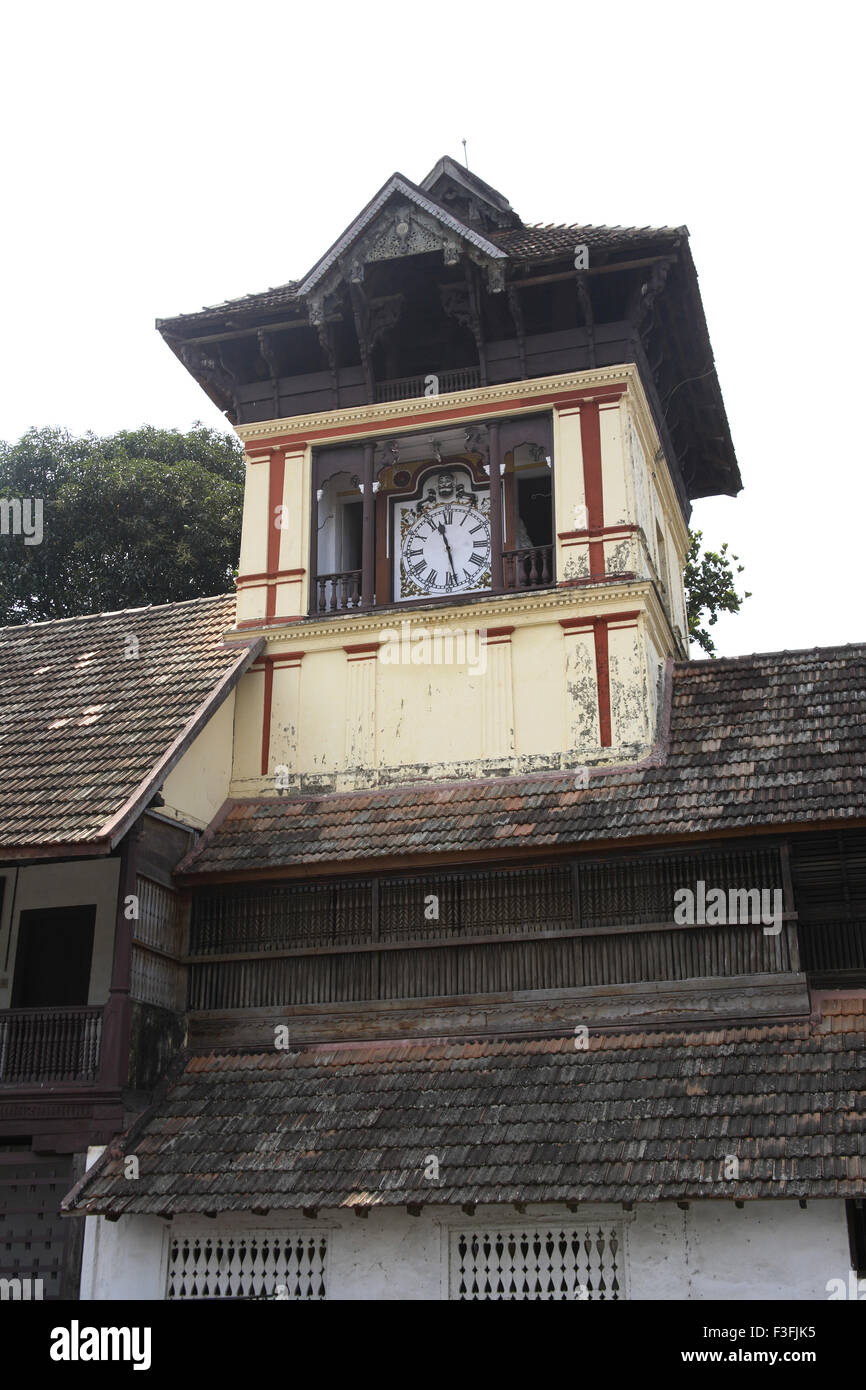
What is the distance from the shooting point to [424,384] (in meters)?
15.5

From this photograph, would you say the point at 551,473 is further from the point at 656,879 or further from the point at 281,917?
the point at 281,917

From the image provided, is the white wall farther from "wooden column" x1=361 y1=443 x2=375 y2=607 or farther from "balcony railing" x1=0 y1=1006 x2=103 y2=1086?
"wooden column" x1=361 y1=443 x2=375 y2=607

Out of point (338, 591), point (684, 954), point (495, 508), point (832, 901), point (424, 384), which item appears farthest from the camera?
point (424, 384)

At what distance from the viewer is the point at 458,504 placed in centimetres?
1558

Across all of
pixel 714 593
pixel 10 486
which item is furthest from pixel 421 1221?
pixel 10 486

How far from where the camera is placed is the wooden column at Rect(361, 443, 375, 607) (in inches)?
589

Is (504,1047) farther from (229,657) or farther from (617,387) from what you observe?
(617,387)

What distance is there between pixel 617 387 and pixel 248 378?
14.1ft

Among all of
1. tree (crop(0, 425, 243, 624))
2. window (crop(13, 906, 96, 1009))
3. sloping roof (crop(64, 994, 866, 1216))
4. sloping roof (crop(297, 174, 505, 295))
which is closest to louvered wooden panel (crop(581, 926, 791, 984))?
sloping roof (crop(64, 994, 866, 1216))

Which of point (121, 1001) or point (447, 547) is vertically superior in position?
point (447, 547)

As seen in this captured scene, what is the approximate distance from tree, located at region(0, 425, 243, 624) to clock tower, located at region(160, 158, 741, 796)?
8.75 m

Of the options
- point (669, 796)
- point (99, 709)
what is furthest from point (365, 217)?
point (669, 796)

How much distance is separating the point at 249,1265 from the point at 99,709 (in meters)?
5.61

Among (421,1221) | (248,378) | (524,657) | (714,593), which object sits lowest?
(421,1221)
